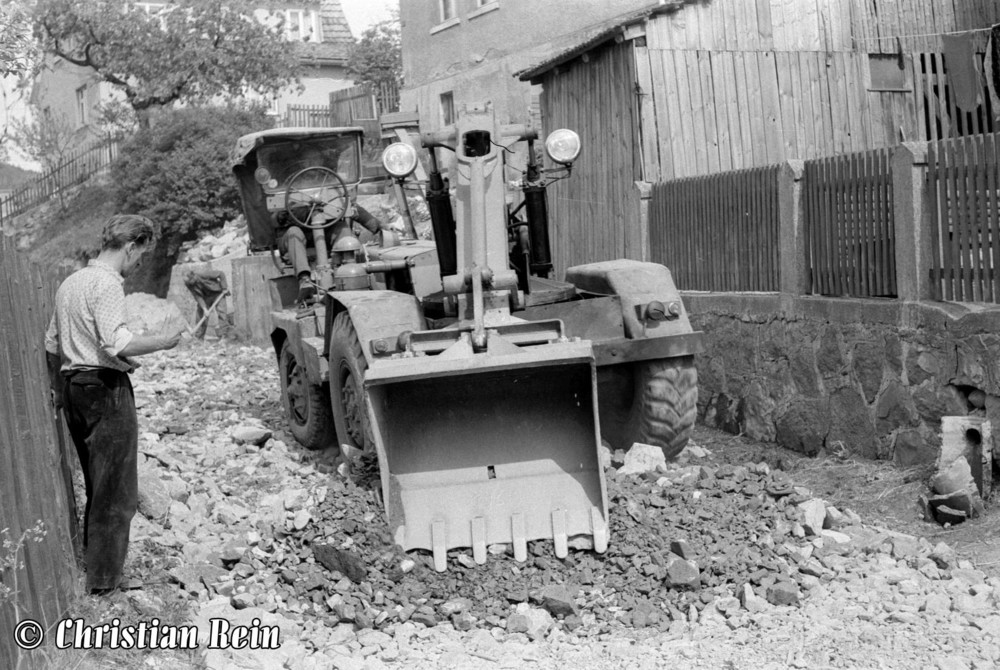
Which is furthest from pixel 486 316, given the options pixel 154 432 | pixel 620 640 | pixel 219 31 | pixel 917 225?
pixel 219 31

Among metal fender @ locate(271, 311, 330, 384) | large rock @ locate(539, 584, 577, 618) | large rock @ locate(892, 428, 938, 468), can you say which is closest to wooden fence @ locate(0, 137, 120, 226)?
metal fender @ locate(271, 311, 330, 384)

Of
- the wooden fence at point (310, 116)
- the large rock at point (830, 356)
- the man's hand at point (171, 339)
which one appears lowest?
the large rock at point (830, 356)

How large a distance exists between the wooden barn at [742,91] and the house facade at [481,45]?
5.53 meters

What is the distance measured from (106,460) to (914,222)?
17.4 feet

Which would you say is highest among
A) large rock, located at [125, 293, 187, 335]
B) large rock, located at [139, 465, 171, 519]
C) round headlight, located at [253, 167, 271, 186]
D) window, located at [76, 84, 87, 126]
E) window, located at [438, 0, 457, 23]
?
window, located at [76, 84, 87, 126]

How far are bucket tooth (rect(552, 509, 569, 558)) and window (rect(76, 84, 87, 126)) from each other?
36946 mm

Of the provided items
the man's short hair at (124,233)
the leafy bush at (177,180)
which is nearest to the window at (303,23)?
the leafy bush at (177,180)

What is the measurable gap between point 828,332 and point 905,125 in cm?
698

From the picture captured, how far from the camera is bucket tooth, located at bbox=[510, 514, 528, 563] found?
6.14 metres

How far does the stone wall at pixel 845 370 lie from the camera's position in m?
7.46

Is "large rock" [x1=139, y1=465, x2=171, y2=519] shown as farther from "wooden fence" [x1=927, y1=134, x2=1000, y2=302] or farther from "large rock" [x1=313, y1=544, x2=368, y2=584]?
"wooden fence" [x1=927, y1=134, x2=1000, y2=302]

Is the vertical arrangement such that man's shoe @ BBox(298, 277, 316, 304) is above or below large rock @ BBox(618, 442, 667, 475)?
above

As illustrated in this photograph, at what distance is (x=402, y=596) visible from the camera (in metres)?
5.91

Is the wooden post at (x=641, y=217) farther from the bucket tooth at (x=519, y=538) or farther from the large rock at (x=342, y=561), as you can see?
the large rock at (x=342, y=561)
